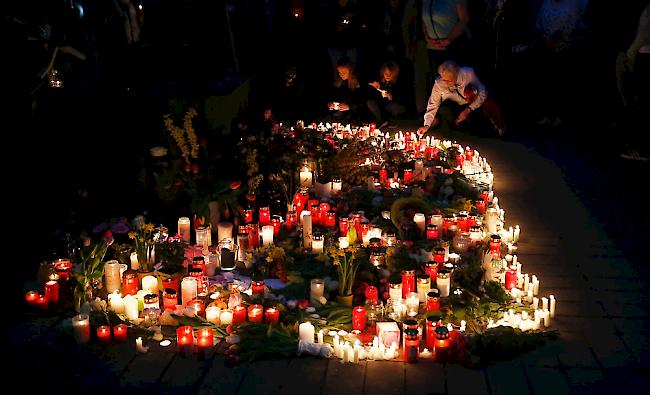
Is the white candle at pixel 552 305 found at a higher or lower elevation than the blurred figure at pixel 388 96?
lower

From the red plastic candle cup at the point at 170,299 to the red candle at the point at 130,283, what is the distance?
340 millimetres

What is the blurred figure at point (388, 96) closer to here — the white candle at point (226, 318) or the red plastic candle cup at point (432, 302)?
the red plastic candle cup at point (432, 302)

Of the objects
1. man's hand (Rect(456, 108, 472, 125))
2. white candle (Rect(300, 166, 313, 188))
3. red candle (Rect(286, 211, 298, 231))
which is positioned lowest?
red candle (Rect(286, 211, 298, 231))

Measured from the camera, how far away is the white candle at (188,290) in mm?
5672

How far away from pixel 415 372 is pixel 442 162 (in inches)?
181

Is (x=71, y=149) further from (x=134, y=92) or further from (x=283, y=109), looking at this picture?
(x=283, y=109)

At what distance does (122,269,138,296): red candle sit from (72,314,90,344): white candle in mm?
613

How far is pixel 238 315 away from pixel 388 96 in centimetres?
671

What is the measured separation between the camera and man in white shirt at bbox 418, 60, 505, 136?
1040 centimetres

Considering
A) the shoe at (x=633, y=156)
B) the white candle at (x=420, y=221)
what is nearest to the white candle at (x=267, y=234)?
the white candle at (x=420, y=221)

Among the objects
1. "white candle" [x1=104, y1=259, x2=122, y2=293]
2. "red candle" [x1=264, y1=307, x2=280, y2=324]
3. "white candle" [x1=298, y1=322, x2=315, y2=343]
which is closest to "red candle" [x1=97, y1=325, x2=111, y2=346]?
"white candle" [x1=104, y1=259, x2=122, y2=293]

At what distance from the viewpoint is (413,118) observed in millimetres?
12727

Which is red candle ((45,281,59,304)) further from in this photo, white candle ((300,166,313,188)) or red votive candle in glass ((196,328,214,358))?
white candle ((300,166,313,188))

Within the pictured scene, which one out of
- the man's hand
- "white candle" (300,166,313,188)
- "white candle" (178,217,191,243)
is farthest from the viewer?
the man's hand
